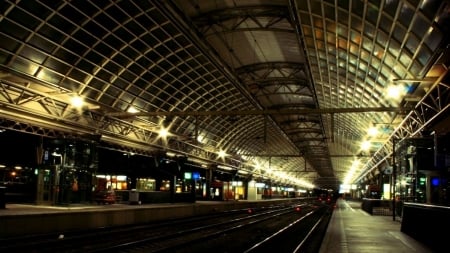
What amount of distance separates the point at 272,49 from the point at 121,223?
17.8 meters

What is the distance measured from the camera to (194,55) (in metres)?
36.2

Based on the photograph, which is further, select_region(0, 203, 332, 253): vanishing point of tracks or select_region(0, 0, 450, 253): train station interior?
select_region(0, 0, 450, 253): train station interior

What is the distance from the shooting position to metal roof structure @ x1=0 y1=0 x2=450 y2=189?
2361cm

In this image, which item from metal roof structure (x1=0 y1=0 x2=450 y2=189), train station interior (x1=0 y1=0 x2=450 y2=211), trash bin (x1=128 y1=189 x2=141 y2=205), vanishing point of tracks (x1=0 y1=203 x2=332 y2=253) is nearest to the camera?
vanishing point of tracks (x1=0 y1=203 x2=332 y2=253)

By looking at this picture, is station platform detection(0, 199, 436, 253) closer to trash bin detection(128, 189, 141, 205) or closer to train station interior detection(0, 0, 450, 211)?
train station interior detection(0, 0, 450, 211)

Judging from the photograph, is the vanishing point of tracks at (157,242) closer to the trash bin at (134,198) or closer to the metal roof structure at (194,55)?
the metal roof structure at (194,55)

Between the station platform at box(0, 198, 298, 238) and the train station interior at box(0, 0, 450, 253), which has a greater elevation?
the train station interior at box(0, 0, 450, 253)

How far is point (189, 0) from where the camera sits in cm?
2883

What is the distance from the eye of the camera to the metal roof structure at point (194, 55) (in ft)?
77.5

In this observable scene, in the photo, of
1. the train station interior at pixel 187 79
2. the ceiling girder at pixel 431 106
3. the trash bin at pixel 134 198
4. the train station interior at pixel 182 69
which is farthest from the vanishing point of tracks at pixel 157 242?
the trash bin at pixel 134 198

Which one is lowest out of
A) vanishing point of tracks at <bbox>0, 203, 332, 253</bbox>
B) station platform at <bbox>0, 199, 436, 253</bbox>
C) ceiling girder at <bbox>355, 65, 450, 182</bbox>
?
vanishing point of tracks at <bbox>0, 203, 332, 253</bbox>

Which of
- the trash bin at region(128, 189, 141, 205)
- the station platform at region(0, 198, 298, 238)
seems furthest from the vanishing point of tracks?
the trash bin at region(128, 189, 141, 205)

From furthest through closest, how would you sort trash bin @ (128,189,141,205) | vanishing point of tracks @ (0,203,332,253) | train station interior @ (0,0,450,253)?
1. trash bin @ (128,189,141,205)
2. train station interior @ (0,0,450,253)
3. vanishing point of tracks @ (0,203,332,253)

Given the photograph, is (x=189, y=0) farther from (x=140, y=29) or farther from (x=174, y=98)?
(x=174, y=98)
